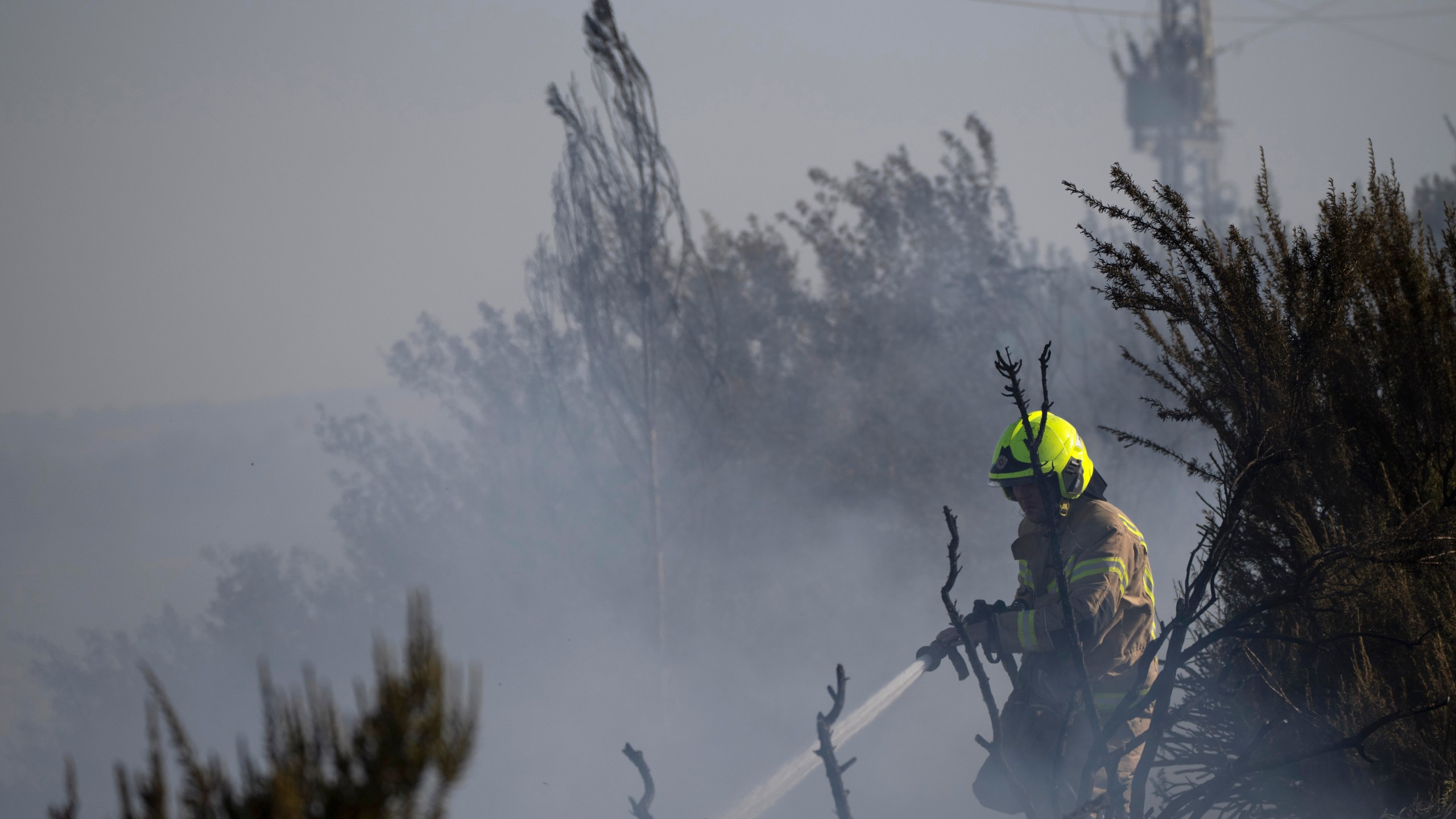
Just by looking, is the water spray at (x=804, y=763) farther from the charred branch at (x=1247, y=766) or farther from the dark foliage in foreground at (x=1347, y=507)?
the dark foliage in foreground at (x=1347, y=507)

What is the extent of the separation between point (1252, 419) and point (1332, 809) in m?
2.45

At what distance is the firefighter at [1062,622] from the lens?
3.02 m

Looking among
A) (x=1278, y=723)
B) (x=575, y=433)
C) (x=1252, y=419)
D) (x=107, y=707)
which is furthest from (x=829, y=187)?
(x=107, y=707)

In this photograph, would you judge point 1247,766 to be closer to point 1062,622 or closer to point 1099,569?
point 1062,622

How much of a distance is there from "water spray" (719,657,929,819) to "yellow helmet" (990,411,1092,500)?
28.2 inches

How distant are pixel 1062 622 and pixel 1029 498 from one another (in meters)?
0.50

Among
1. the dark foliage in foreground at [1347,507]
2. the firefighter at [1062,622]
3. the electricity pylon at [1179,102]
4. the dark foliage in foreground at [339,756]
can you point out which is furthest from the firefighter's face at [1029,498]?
the electricity pylon at [1179,102]

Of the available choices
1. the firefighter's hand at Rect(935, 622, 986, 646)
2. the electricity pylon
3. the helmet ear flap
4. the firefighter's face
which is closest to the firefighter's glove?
the firefighter's hand at Rect(935, 622, 986, 646)

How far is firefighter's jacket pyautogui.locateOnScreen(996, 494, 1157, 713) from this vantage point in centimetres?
301

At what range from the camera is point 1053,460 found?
3.29 meters

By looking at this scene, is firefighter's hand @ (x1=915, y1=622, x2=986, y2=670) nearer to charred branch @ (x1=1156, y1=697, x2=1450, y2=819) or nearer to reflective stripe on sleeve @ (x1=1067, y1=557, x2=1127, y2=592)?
reflective stripe on sleeve @ (x1=1067, y1=557, x2=1127, y2=592)

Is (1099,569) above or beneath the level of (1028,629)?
above

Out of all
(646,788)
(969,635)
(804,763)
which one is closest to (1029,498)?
(969,635)

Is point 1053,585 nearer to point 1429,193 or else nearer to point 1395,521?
point 1395,521
